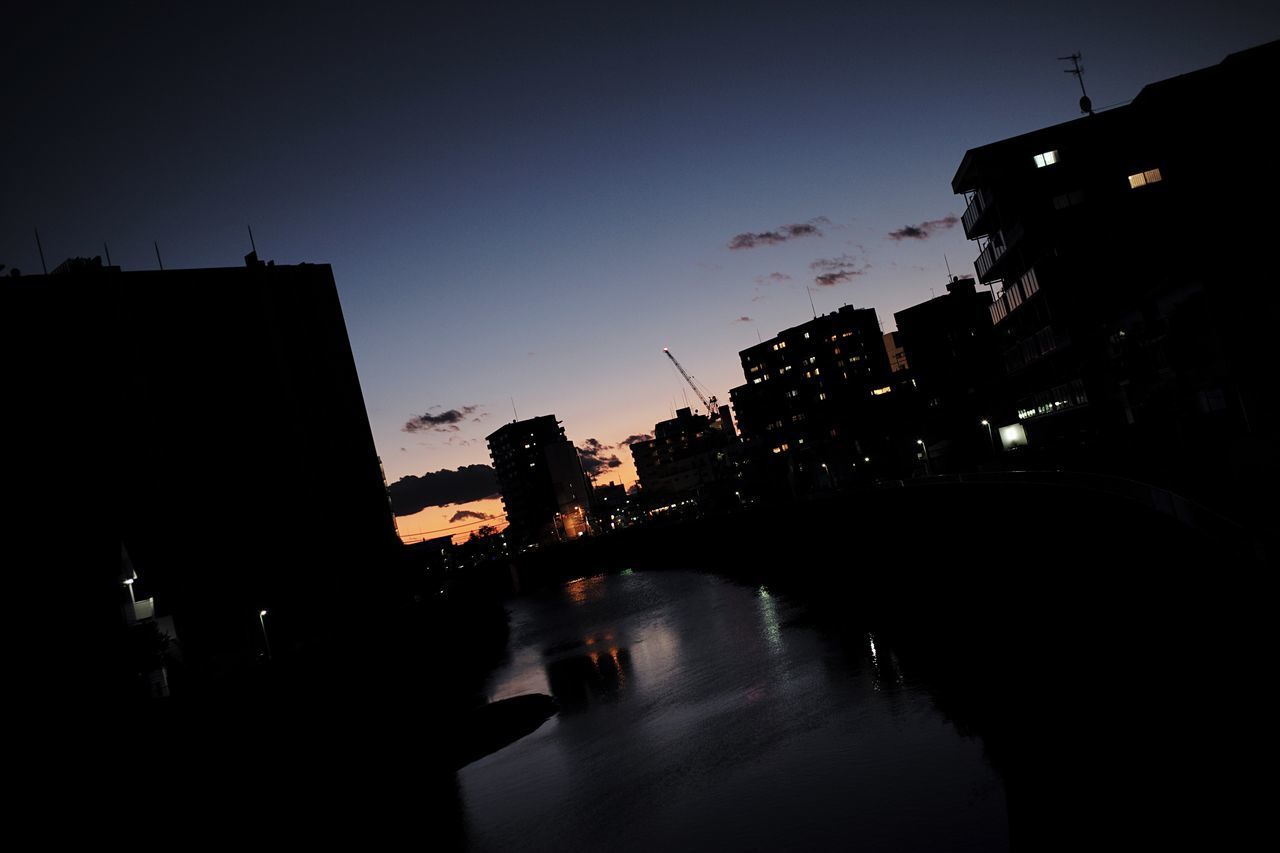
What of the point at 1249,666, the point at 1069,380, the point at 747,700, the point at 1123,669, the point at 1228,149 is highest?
the point at 1228,149

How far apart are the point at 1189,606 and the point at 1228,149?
3009 cm

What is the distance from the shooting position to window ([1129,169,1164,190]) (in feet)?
Answer: 179

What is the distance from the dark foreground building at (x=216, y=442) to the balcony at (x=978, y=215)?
2200 inches

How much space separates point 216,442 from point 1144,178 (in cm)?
7370

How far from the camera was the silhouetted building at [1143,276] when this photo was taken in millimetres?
31438

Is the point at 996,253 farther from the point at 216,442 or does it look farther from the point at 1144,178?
the point at 216,442

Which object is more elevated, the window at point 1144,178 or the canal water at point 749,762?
the window at point 1144,178

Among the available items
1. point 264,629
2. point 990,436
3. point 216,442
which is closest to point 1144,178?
point 990,436

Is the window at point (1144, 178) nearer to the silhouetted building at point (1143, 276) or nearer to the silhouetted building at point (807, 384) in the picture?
the silhouetted building at point (1143, 276)

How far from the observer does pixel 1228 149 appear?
39.2 meters

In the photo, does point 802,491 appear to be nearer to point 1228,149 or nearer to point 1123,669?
point 1228,149

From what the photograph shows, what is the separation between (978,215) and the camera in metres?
63.9

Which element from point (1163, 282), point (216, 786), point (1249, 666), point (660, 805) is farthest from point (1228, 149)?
point (216, 786)

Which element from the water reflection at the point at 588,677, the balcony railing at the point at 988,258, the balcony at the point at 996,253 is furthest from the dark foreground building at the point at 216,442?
the balcony railing at the point at 988,258
